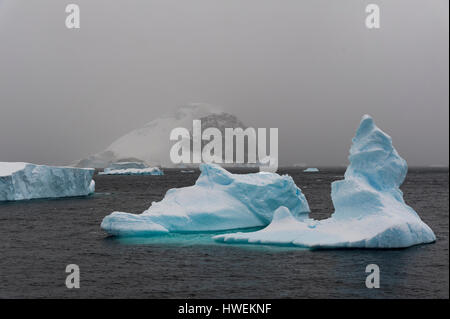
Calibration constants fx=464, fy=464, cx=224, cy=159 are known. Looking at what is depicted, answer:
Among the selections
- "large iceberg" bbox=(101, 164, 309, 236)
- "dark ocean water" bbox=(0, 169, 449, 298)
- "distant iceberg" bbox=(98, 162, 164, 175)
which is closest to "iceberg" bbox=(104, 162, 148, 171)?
"distant iceberg" bbox=(98, 162, 164, 175)

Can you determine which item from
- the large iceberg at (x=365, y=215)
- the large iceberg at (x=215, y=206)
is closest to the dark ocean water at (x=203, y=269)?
the large iceberg at (x=365, y=215)

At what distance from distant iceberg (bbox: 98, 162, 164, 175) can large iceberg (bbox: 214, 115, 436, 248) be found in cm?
11028

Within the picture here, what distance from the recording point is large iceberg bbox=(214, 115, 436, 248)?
19.7m

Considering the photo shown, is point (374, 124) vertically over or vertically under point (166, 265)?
over

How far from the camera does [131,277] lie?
1658cm

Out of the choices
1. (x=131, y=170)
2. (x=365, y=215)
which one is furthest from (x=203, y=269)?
(x=131, y=170)

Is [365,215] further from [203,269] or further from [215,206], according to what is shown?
[215,206]

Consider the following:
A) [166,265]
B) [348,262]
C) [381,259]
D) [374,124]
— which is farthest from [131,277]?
[374,124]

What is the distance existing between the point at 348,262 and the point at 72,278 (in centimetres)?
1017

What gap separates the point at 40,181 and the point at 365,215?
132 ft

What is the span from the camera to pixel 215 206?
26688 millimetres

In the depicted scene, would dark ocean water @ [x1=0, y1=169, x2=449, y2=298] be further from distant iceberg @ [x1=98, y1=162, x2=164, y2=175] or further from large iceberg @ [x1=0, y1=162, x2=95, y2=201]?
distant iceberg @ [x1=98, y1=162, x2=164, y2=175]

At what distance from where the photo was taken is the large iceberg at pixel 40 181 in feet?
153
